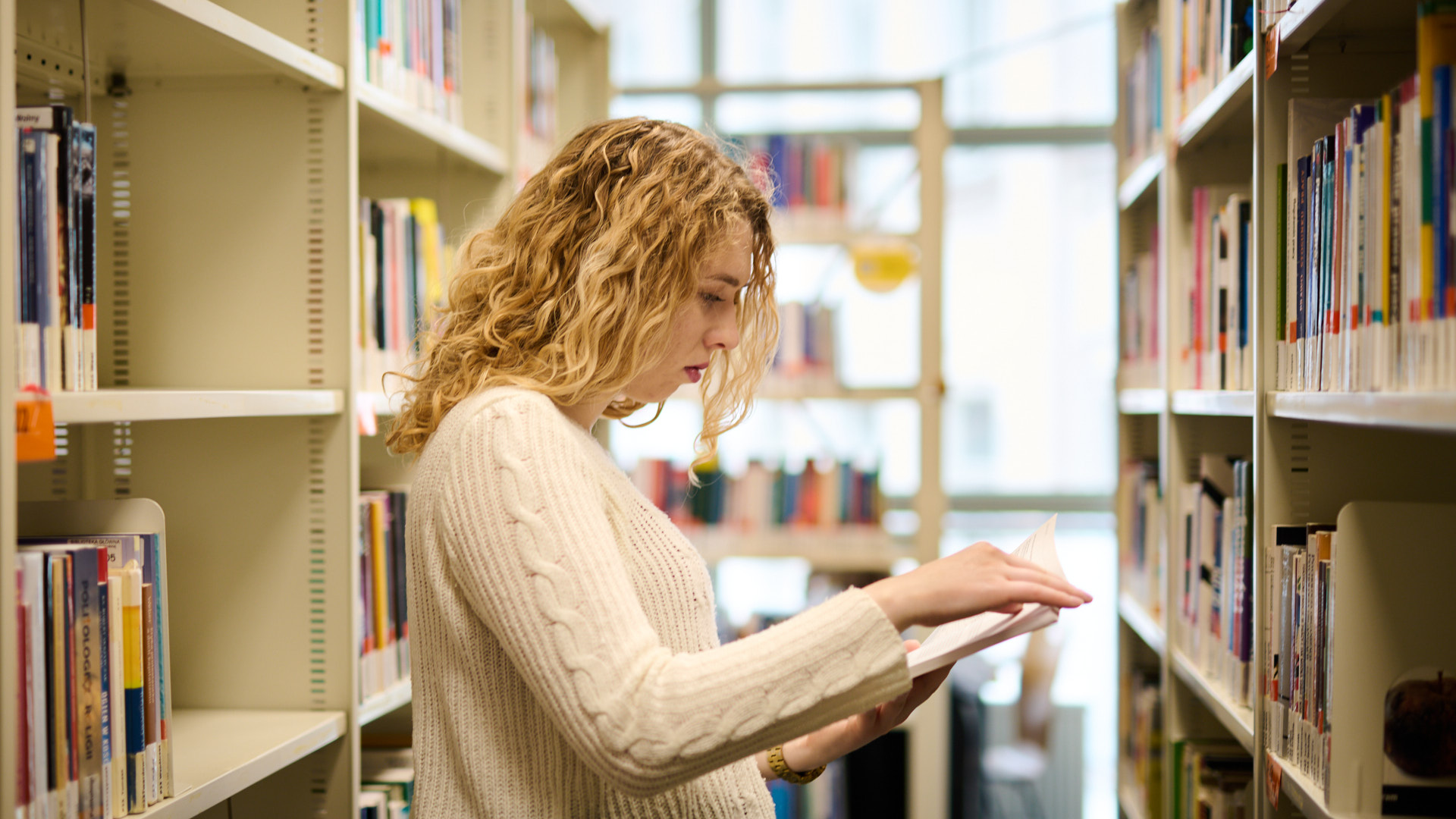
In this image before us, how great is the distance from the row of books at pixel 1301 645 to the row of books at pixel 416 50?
1581 millimetres

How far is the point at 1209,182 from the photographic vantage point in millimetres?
1992

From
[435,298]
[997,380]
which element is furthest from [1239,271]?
[997,380]

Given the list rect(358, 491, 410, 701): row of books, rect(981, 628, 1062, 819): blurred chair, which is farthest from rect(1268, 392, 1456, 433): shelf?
rect(981, 628, 1062, 819): blurred chair

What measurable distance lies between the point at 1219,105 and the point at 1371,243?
2.05ft

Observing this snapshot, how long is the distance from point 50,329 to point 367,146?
1068 millimetres

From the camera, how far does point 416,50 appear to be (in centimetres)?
202

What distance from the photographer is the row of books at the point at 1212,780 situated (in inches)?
70.2

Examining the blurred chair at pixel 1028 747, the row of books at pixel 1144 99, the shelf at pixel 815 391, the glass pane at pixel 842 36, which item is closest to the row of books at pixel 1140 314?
the row of books at pixel 1144 99

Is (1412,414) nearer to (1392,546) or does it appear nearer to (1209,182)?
(1392,546)

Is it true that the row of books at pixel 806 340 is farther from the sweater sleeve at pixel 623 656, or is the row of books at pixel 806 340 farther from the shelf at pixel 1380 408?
the sweater sleeve at pixel 623 656

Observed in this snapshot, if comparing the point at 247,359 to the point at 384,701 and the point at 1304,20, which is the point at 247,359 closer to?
Answer: the point at 384,701

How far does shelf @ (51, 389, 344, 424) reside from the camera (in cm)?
106

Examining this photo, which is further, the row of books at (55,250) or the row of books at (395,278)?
the row of books at (395,278)

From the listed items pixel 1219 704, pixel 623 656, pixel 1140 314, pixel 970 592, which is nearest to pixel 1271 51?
pixel 970 592
